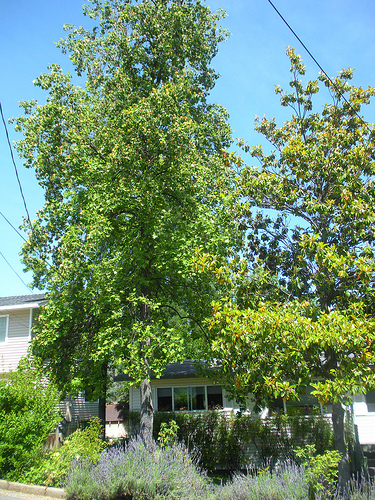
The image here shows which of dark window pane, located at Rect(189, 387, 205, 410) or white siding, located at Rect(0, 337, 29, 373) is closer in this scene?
dark window pane, located at Rect(189, 387, 205, 410)

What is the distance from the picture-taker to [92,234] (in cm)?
1087

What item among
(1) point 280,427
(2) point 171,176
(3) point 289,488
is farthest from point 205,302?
(3) point 289,488

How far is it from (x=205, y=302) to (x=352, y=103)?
22.3 ft

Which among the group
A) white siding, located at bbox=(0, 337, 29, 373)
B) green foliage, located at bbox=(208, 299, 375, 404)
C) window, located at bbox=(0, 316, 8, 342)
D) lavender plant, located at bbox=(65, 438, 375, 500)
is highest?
window, located at bbox=(0, 316, 8, 342)

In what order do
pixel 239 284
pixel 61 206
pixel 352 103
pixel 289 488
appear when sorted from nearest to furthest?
pixel 289 488
pixel 239 284
pixel 352 103
pixel 61 206

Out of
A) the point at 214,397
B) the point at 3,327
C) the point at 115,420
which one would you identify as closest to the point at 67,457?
the point at 214,397

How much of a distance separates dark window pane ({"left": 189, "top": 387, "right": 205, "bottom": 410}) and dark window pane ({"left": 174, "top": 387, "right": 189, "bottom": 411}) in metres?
0.26

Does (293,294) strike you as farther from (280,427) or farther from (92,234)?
(280,427)

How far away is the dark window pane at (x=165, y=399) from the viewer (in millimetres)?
17125

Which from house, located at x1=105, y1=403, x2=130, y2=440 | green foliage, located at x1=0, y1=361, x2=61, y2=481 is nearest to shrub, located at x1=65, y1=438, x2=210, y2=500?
green foliage, located at x1=0, y1=361, x2=61, y2=481

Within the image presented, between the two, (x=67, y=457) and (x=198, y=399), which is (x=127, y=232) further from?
(x=198, y=399)

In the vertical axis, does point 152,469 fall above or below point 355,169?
below

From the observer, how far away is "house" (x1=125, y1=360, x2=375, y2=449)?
16.5 meters

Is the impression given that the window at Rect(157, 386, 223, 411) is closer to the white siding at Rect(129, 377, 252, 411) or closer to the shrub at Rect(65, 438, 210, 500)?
the white siding at Rect(129, 377, 252, 411)
